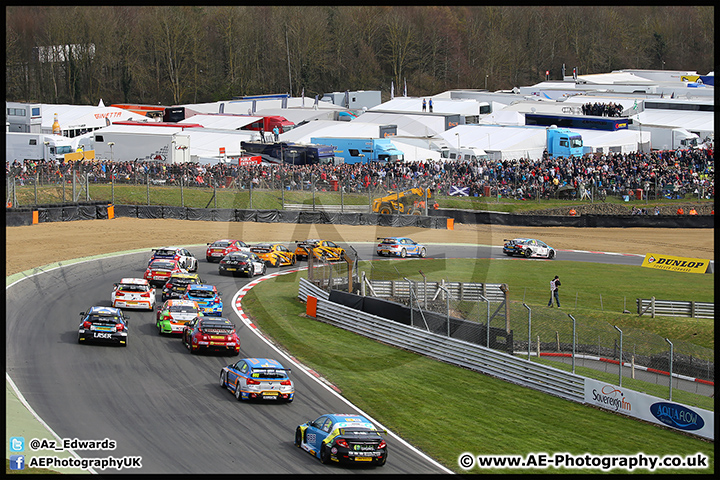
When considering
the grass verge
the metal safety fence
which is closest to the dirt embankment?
the metal safety fence

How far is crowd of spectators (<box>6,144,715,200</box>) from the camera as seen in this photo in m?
55.1

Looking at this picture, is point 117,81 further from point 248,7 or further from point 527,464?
point 527,464

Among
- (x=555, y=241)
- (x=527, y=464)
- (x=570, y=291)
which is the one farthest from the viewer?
(x=555, y=241)

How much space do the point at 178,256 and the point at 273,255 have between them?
5.79 meters

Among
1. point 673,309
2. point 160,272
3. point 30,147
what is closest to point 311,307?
point 160,272

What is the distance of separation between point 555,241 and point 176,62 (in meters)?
93.1

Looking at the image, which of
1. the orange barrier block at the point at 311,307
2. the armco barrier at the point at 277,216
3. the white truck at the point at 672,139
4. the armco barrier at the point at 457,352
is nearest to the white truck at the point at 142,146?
the armco barrier at the point at 277,216

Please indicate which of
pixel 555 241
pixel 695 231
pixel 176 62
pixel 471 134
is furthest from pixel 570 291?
pixel 176 62

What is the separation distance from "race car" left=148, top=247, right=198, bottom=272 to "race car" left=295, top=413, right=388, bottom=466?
800 inches

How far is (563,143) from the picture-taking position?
69.8 meters

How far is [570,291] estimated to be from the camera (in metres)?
35.7

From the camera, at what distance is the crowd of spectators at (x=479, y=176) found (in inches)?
2168

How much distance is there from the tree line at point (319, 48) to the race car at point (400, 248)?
91897mm

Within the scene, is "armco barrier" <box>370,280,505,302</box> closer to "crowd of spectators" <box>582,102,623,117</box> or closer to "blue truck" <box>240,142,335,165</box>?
"blue truck" <box>240,142,335,165</box>
